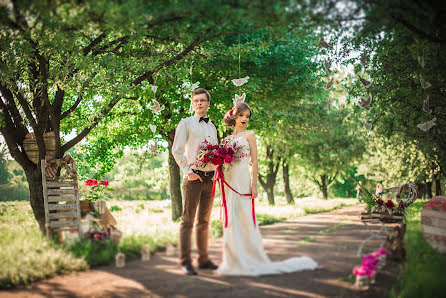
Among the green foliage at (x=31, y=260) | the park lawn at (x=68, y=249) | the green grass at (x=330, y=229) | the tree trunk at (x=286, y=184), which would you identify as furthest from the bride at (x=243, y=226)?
the tree trunk at (x=286, y=184)

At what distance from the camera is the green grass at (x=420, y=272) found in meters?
4.34

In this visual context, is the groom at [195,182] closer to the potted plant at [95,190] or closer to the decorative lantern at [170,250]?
the decorative lantern at [170,250]

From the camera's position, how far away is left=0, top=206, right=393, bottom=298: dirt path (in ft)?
14.2

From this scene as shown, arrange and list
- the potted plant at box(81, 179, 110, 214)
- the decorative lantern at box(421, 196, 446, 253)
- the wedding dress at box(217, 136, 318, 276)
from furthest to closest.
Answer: the potted plant at box(81, 179, 110, 214), the decorative lantern at box(421, 196, 446, 253), the wedding dress at box(217, 136, 318, 276)

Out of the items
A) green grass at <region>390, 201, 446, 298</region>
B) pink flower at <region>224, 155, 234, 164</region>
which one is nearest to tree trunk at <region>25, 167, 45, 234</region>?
pink flower at <region>224, 155, 234, 164</region>

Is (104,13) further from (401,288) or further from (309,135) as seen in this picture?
(309,135)

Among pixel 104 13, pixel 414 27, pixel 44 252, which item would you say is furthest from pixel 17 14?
pixel 414 27

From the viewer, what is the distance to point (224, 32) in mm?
5902

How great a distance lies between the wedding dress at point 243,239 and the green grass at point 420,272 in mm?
986

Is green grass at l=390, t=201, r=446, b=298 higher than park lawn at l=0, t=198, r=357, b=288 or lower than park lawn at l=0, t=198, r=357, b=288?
lower

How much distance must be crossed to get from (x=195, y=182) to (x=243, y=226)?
2.66 feet

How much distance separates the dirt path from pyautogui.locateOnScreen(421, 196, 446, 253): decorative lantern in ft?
4.28

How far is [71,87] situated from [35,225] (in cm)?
297

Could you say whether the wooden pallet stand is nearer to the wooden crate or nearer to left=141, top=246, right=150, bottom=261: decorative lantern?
the wooden crate
